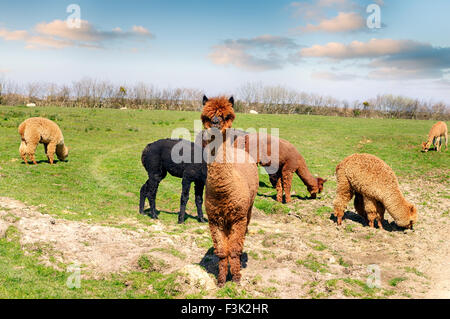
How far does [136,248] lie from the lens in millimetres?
7262

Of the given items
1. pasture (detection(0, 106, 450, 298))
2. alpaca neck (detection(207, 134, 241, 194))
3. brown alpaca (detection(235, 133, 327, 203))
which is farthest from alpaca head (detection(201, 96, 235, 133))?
brown alpaca (detection(235, 133, 327, 203))

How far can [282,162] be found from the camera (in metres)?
12.6

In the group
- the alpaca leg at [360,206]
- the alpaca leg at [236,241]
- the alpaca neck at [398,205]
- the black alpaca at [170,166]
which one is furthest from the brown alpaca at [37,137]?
the alpaca neck at [398,205]

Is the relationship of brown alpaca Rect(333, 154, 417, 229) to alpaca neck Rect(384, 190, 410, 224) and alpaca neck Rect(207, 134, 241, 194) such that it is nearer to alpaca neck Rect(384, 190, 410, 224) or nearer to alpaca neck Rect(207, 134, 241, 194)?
alpaca neck Rect(384, 190, 410, 224)

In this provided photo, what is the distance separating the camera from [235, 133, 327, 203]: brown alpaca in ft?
41.5

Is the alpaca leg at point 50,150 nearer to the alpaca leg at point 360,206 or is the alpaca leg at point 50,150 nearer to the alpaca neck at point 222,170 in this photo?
the alpaca neck at point 222,170

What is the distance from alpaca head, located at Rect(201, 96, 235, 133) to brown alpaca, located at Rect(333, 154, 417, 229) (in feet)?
20.7

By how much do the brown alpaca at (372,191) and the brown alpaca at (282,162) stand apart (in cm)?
261

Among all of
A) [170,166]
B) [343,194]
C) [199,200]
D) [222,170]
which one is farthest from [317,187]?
[222,170]

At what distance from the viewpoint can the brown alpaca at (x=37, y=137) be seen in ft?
50.7

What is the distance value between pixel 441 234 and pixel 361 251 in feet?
9.96

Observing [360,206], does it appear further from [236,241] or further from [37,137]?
[37,137]

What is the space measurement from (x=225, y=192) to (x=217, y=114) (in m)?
1.33
